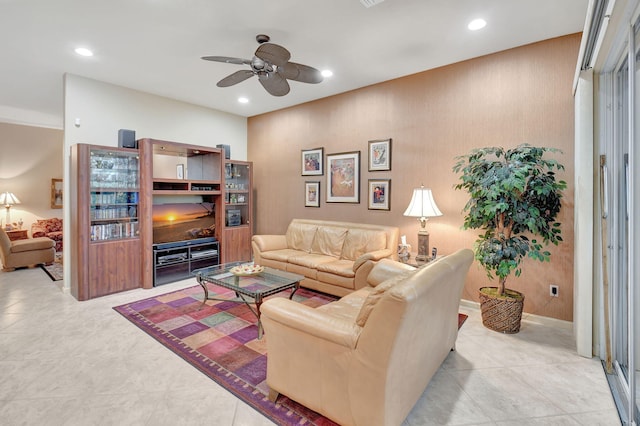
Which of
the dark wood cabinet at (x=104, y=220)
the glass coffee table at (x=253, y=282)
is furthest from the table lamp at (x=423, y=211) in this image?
the dark wood cabinet at (x=104, y=220)

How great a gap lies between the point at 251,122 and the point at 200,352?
4.76 metres

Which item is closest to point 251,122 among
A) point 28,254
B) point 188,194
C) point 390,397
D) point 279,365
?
point 188,194

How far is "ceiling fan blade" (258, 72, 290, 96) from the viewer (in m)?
2.97

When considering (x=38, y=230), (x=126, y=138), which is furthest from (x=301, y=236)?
(x=38, y=230)

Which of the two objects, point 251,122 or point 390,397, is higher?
point 251,122

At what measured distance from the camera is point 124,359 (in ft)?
8.16

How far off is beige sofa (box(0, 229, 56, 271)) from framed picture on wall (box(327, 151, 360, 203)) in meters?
5.31

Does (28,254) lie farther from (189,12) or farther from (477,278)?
(477,278)

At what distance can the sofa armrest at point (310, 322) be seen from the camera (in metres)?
1.58

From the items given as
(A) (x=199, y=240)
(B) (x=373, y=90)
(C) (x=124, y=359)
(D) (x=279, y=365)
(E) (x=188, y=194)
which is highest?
(B) (x=373, y=90)

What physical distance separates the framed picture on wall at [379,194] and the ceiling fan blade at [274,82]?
74.0 inches

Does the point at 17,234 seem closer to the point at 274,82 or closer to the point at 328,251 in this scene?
the point at 328,251

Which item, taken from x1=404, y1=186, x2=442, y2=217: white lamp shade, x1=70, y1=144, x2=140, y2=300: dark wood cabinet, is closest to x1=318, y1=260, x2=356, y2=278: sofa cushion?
x1=404, y1=186, x2=442, y2=217: white lamp shade

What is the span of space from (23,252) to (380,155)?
636 cm
